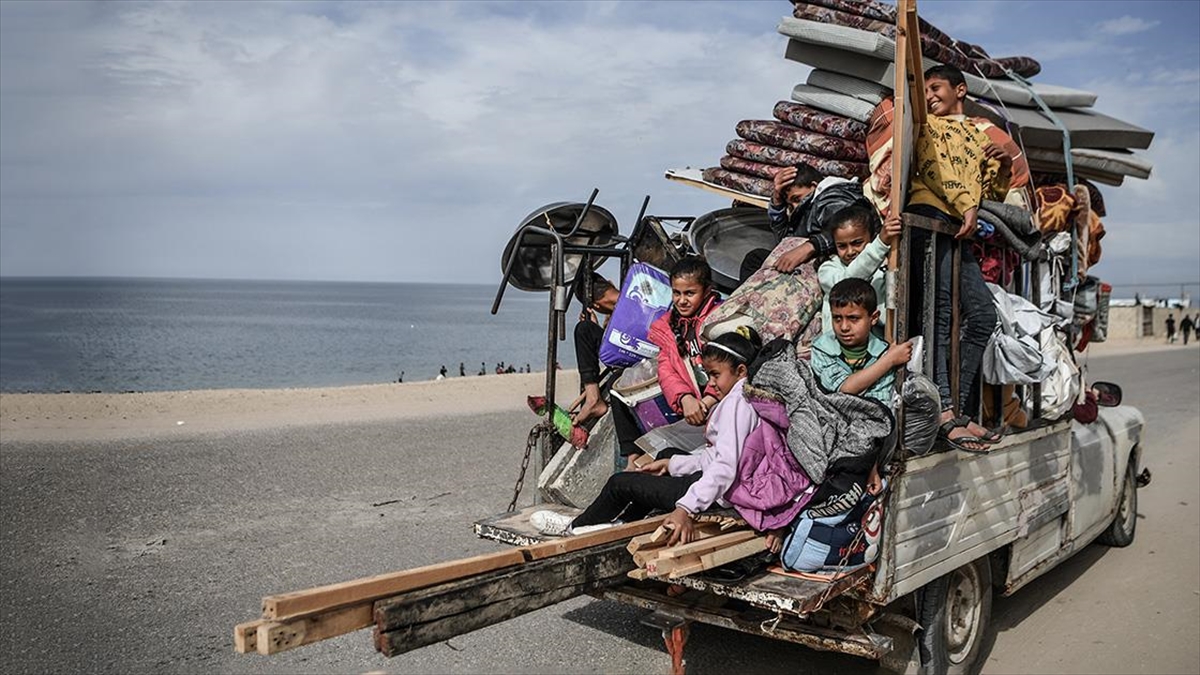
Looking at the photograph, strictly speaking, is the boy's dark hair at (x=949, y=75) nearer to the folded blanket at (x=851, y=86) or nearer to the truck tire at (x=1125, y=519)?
the folded blanket at (x=851, y=86)

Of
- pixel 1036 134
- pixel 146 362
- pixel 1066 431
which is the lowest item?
pixel 146 362

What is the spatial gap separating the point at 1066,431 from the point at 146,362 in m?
52.1

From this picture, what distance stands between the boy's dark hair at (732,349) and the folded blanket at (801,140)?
1.92 m

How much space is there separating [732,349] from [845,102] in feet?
8.07

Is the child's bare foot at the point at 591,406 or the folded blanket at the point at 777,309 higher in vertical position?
the folded blanket at the point at 777,309

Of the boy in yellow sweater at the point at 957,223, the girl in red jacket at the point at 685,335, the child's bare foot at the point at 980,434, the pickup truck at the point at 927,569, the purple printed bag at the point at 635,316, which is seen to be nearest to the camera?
the pickup truck at the point at 927,569

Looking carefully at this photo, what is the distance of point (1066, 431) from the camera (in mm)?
5969

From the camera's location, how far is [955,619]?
4961 millimetres

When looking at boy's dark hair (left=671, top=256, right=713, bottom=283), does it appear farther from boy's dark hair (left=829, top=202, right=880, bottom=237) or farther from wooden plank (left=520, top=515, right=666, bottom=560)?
wooden plank (left=520, top=515, right=666, bottom=560)

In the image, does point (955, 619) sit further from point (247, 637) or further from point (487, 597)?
point (247, 637)

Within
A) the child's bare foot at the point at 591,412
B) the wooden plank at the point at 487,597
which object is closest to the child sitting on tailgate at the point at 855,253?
the child's bare foot at the point at 591,412

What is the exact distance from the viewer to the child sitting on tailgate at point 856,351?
405cm

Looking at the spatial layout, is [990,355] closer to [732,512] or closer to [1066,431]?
[1066,431]

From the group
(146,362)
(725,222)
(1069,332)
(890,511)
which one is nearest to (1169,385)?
(1069,332)
